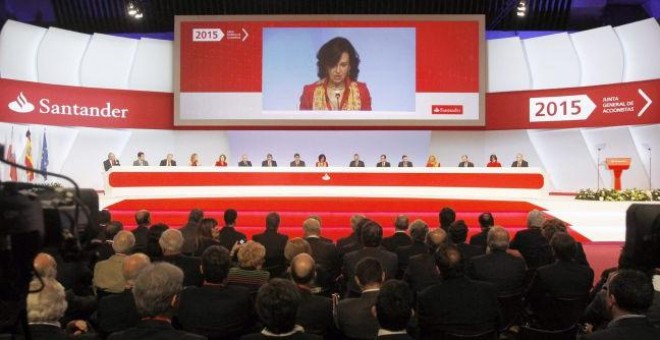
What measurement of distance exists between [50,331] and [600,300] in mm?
2391

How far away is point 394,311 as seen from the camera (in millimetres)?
2068

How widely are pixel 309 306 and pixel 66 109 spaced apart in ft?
33.0

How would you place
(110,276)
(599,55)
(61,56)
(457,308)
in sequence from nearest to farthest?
1. (457,308)
2. (110,276)
3. (599,55)
4. (61,56)

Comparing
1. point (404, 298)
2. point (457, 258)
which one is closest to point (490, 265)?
point (457, 258)

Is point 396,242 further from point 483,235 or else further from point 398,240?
point 483,235

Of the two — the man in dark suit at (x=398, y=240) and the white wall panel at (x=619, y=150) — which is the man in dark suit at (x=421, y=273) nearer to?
the man in dark suit at (x=398, y=240)

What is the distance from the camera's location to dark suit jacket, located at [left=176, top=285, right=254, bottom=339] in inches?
102

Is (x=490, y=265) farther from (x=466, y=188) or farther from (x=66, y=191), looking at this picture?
(x=466, y=188)

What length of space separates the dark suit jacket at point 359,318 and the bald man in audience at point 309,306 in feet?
0.21

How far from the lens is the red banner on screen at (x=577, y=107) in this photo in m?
10.4

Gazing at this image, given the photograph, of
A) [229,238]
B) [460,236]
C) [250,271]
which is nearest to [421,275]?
[460,236]

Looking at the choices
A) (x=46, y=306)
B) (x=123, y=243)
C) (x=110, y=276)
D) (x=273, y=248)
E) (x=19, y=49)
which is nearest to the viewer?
(x=46, y=306)

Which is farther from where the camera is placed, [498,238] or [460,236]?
[460,236]

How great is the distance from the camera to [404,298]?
2076mm
